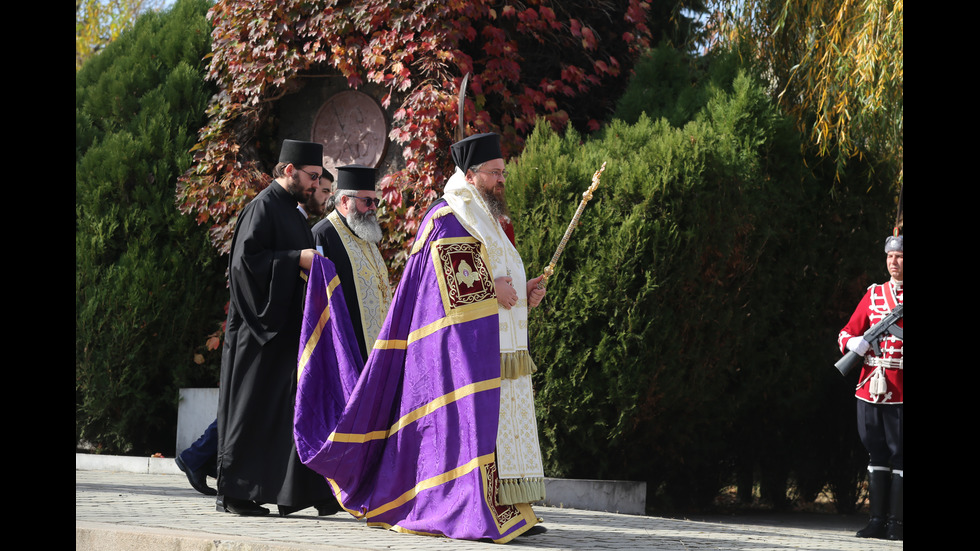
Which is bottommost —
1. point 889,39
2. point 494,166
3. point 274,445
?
point 274,445

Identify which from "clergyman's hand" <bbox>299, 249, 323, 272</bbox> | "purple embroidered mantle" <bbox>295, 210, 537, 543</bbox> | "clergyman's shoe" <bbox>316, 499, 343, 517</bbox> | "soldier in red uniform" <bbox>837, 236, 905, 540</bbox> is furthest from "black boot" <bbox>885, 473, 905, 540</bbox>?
"clergyman's hand" <bbox>299, 249, 323, 272</bbox>

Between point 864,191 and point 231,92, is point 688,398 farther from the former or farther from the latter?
point 231,92

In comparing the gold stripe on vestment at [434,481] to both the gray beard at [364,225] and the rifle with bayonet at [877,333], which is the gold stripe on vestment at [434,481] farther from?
the rifle with bayonet at [877,333]

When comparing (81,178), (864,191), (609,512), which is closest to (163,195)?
(81,178)

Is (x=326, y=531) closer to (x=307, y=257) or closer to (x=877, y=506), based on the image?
(x=307, y=257)

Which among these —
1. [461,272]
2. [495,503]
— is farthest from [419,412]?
[461,272]

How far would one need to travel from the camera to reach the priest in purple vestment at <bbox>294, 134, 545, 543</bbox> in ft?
A: 17.9

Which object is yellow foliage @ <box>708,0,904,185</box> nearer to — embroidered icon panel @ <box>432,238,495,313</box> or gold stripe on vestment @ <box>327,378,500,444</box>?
embroidered icon panel @ <box>432,238,495,313</box>

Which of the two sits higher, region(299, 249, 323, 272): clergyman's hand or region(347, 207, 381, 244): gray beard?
region(347, 207, 381, 244): gray beard

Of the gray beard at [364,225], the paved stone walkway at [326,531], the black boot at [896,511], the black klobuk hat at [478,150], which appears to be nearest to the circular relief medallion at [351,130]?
the gray beard at [364,225]

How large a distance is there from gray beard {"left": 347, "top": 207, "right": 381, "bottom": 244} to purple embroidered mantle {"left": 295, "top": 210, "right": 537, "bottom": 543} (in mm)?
1349

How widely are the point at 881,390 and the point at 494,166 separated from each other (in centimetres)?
332

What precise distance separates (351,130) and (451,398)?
5.34 metres

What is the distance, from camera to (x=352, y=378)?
5965 mm
